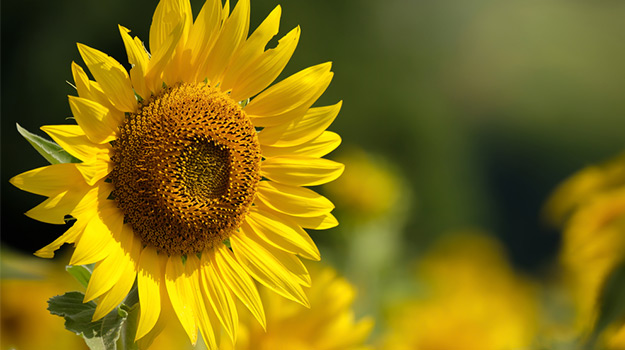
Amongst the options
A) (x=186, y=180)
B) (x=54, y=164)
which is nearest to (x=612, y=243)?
(x=186, y=180)

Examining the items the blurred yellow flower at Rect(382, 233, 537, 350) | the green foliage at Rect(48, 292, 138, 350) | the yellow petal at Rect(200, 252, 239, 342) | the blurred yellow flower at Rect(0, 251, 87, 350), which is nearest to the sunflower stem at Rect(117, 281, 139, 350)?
the green foliage at Rect(48, 292, 138, 350)

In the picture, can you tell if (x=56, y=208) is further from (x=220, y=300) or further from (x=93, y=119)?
(x=220, y=300)

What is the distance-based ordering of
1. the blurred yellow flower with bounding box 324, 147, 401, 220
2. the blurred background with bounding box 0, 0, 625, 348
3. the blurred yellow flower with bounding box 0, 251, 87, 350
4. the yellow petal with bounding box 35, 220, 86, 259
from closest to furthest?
the yellow petal with bounding box 35, 220, 86, 259
the blurred yellow flower with bounding box 0, 251, 87, 350
the blurred yellow flower with bounding box 324, 147, 401, 220
the blurred background with bounding box 0, 0, 625, 348

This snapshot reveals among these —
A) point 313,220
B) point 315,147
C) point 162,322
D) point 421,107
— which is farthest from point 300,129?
point 421,107

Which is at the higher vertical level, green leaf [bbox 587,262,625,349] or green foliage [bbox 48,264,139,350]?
green leaf [bbox 587,262,625,349]

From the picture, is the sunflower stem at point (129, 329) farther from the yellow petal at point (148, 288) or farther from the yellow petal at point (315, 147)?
the yellow petal at point (315, 147)

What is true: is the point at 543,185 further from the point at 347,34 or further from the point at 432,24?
the point at 347,34

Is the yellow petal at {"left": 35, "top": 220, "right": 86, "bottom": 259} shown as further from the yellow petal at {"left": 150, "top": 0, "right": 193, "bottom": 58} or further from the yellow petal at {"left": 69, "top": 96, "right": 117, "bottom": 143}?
the yellow petal at {"left": 150, "top": 0, "right": 193, "bottom": 58}
